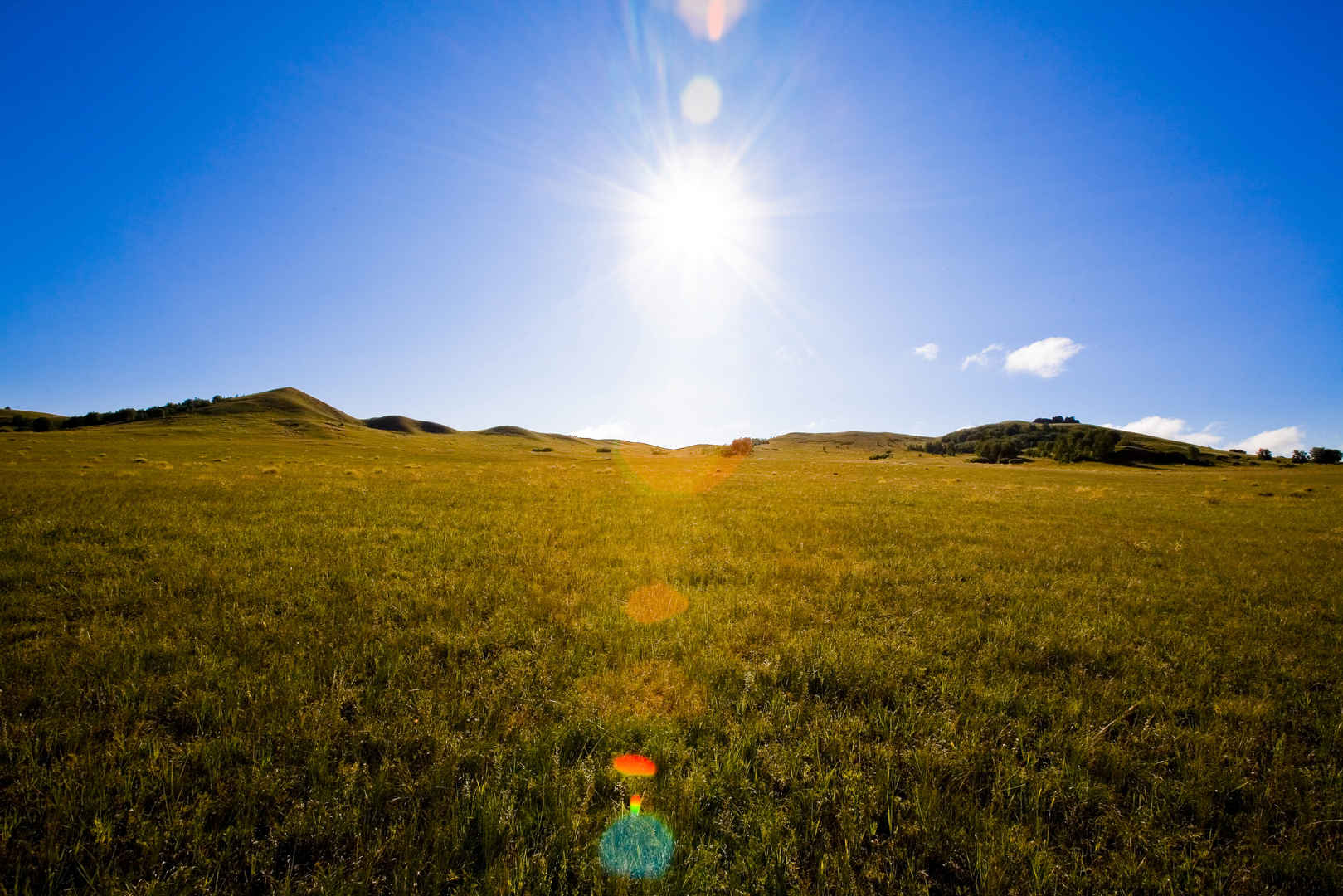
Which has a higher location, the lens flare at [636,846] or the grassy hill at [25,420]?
the grassy hill at [25,420]

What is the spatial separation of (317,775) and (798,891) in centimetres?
390

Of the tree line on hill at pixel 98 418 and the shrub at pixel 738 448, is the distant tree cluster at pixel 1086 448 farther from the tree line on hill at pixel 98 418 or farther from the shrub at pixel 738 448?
the tree line on hill at pixel 98 418

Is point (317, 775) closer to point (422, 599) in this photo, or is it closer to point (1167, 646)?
point (422, 599)

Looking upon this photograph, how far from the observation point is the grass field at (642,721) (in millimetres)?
3230

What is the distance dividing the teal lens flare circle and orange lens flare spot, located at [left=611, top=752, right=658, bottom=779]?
42 centimetres

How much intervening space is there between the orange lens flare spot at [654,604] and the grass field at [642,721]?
0.12m

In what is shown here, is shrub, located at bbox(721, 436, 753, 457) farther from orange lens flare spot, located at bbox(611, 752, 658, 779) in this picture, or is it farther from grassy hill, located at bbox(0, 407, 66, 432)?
grassy hill, located at bbox(0, 407, 66, 432)

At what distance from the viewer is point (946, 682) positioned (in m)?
5.62

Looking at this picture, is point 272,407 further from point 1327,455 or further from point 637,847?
point 1327,455

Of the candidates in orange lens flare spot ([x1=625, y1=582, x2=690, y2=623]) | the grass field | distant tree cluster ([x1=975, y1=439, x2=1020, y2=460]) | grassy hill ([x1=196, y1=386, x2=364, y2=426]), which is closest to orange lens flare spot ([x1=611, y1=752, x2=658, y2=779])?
the grass field

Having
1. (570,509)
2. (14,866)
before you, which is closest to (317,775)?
(14,866)

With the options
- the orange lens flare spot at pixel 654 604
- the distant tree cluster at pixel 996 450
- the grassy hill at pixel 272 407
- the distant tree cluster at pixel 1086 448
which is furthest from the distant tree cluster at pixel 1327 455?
the grassy hill at pixel 272 407

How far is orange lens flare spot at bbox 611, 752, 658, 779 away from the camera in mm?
4020

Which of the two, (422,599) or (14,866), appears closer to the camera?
(14,866)
